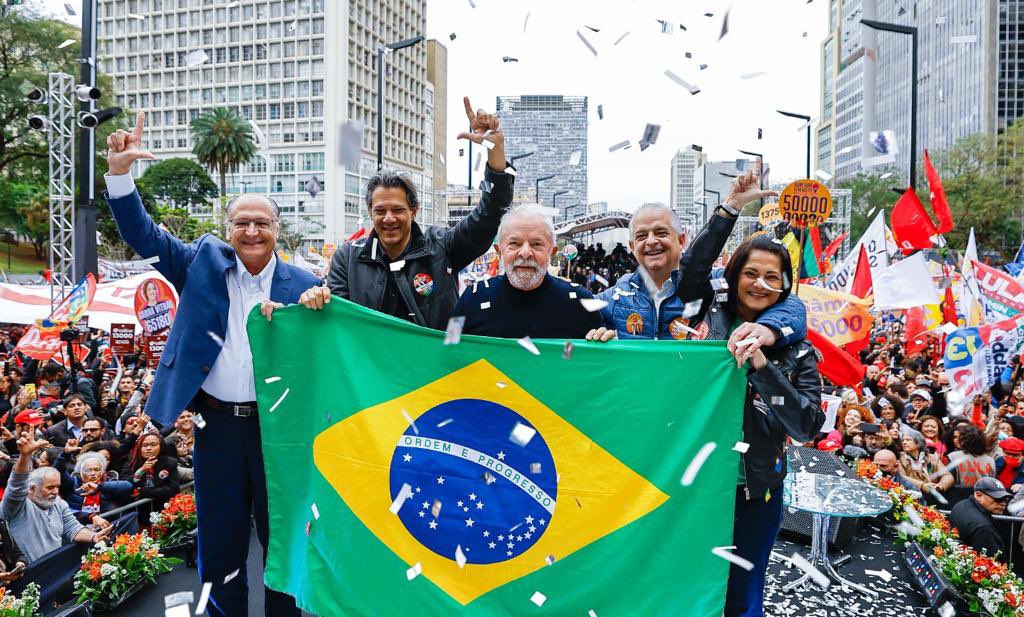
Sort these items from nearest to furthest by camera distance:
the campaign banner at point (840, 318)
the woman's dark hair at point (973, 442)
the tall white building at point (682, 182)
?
the woman's dark hair at point (973, 442) → the campaign banner at point (840, 318) → the tall white building at point (682, 182)

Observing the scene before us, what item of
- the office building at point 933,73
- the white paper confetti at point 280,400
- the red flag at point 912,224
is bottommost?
the white paper confetti at point 280,400

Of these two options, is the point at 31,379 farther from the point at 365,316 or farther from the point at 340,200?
the point at 340,200

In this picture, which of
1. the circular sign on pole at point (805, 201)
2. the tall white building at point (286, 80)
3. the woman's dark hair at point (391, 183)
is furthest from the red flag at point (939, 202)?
the tall white building at point (286, 80)

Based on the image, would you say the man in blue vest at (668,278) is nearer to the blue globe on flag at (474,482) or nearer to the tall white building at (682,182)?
the blue globe on flag at (474,482)

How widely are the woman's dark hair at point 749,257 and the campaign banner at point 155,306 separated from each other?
6.50 meters

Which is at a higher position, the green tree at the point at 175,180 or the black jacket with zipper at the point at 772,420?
the green tree at the point at 175,180

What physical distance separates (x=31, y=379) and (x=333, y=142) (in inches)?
3158

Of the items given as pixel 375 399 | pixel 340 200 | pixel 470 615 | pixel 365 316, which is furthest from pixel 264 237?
pixel 340 200

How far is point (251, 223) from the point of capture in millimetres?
3371

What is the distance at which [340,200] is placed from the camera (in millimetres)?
89938

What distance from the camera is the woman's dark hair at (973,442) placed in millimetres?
7133

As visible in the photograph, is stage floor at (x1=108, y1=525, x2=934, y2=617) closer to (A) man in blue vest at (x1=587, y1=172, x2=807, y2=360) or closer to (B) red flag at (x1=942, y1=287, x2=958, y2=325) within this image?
(A) man in blue vest at (x1=587, y1=172, x2=807, y2=360)

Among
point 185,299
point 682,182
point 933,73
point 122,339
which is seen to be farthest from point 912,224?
point 682,182

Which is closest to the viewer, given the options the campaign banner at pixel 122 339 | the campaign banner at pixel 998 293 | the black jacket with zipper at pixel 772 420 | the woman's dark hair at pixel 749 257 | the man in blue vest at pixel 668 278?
the black jacket with zipper at pixel 772 420
